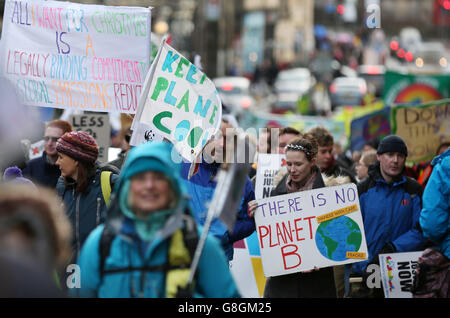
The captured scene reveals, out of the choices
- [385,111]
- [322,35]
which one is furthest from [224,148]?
[322,35]

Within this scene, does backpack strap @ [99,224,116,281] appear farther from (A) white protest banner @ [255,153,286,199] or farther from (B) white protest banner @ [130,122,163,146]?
(A) white protest banner @ [255,153,286,199]

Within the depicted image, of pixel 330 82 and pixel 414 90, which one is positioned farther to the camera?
pixel 330 82

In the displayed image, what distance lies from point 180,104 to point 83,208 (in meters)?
1.19

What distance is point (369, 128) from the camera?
1170cm

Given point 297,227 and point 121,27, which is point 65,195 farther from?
point 121,27

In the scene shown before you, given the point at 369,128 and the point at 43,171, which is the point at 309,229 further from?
the point at 369,128

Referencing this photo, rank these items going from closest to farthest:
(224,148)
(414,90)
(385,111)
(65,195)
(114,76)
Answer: (65,195)
(224,148)
(114,76)
(385,111)
(414,90)

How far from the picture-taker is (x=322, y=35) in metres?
68.6

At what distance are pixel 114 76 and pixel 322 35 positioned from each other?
6203 centimetres

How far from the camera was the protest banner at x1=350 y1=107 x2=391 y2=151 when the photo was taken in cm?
1163

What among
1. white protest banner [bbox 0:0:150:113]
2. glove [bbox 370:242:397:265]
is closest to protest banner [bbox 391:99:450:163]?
glove [bbox 370:242:397:265]
